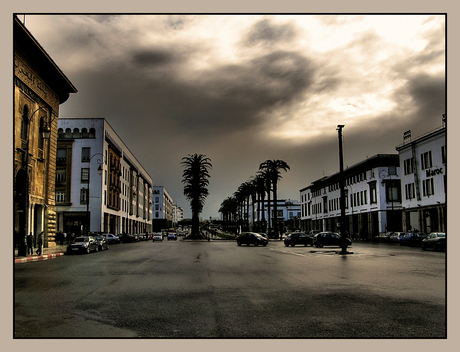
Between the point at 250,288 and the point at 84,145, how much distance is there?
59.5 m


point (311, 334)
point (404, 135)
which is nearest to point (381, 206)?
point (404, 135)

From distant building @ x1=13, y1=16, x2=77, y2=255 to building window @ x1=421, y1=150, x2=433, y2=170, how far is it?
43.4 m

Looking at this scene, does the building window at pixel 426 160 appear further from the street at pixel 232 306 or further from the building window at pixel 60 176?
the building window at pixel 60 176

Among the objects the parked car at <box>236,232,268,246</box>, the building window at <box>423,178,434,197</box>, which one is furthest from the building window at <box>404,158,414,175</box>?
the parked car at <box>236,232,268,246</box>

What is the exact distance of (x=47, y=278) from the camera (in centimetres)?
1486

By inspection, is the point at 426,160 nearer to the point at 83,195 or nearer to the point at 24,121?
the point at 24,121

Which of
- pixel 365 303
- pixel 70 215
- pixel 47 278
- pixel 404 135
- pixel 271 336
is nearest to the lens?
pixel 271 336

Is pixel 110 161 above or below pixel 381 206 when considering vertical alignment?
above

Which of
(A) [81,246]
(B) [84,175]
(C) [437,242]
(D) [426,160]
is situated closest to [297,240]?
(C) [437,242]

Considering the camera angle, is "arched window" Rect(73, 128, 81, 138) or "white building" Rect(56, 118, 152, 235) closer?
"white building" Rect(56, 118, 152, 235)

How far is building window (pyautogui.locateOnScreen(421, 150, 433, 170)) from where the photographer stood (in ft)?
179

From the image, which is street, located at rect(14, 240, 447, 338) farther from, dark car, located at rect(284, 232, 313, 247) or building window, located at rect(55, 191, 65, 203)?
building window, located at rect(55, 191, 65, 203)

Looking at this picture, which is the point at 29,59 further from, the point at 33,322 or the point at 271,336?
the point at 271,336

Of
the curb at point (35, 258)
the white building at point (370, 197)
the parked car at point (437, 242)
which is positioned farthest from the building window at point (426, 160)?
the curb at point (35, 258)
